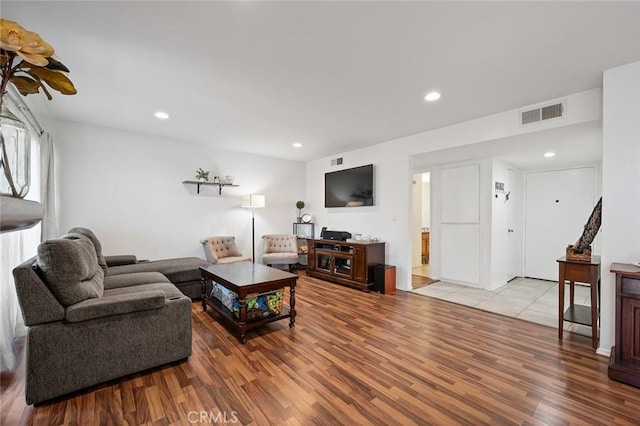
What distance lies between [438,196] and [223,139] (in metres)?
4.10

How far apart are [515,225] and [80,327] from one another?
6.66m

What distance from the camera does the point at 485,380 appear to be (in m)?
1.99

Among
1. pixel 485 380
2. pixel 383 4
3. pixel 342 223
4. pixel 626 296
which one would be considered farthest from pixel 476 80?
pixel 342 223

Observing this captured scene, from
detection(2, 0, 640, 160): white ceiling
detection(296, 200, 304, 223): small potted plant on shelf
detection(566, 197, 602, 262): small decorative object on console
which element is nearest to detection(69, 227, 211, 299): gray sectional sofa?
detection(2, 0, 640, 160): white ceiling

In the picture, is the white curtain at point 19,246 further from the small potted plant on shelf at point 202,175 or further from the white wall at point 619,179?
the white wall at point 619,179

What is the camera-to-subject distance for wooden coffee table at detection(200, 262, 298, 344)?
260 centimetres

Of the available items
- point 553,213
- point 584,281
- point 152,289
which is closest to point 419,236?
point 553,213

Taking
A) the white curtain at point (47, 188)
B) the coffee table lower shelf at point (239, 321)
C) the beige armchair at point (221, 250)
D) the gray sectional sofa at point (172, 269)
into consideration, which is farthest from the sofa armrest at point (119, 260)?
the coffee table lower shelf at point (239, 321)

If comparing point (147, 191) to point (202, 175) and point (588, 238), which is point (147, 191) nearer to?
point (202, 175)

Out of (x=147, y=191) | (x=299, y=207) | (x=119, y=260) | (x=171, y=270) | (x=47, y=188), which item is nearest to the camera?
(x=47, y=188)

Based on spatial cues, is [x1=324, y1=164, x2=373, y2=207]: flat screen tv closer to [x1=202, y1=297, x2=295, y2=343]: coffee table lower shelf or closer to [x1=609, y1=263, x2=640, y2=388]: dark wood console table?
[x1=202, y1=297, x2=295, y2=343]: coffee table lower shelf

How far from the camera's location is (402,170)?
445 centimetres

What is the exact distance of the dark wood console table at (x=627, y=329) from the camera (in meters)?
1.96

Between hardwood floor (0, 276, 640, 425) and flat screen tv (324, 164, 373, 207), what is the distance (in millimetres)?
2595
